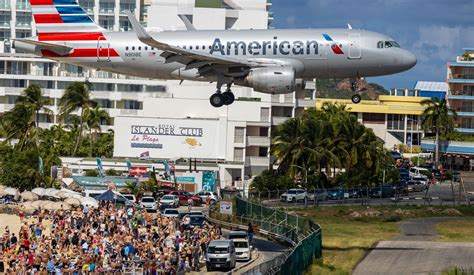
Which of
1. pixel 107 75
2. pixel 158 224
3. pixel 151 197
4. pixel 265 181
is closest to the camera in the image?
pixel 158 224

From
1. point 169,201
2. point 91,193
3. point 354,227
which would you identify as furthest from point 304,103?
point 354,227

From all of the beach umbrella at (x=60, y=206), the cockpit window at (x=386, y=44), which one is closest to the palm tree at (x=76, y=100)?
the beach umbrella at (x=60, y=206)

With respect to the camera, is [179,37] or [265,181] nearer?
[179,37]

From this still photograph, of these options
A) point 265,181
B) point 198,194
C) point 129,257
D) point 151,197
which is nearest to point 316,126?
point 265,181

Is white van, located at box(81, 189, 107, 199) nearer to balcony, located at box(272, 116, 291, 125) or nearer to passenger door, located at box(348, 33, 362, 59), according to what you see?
balcony, located at box(272, 116, 291, 125)

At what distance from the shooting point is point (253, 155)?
139 meters

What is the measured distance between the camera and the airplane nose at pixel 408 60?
232 ft

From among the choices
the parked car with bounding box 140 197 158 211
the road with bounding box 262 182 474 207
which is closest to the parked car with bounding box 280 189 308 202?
the road with bounding box 262 182 474 207

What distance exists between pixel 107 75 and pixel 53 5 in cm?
8366

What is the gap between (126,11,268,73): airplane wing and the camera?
6512 cm

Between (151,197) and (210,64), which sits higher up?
(210,64)

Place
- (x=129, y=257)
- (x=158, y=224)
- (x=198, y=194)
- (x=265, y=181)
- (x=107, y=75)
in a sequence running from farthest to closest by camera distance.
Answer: (x=107, y=75) → (x=265, y=181) → (x=198, y=194) → (x=158, y=224) → (x=129, y=257)

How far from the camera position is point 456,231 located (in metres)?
86.1

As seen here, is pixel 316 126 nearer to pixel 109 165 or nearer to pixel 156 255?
pixel 109 165
